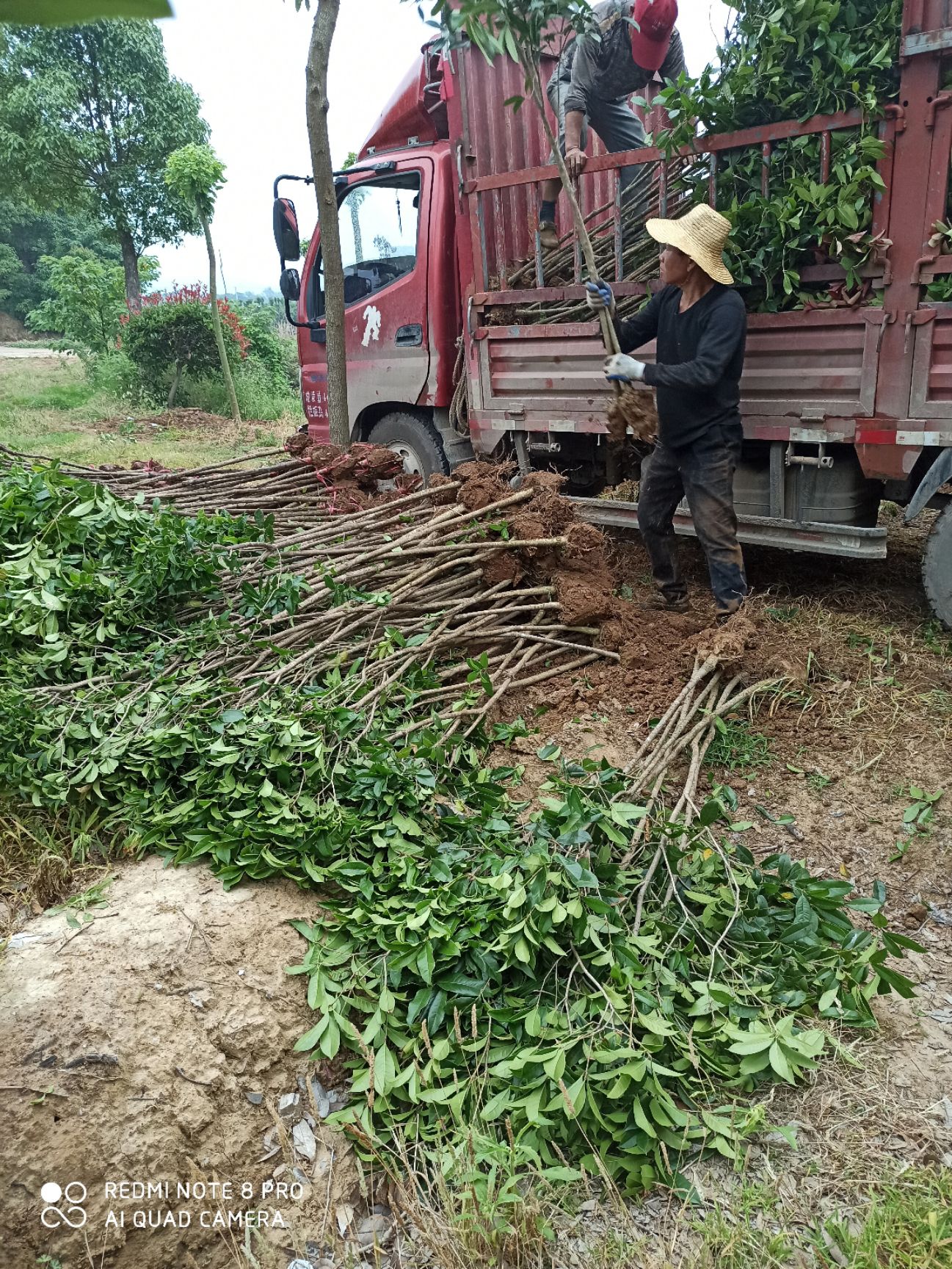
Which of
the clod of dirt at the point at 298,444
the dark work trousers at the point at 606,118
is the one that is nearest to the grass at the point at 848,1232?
the clod of dirt at the point at 298,444

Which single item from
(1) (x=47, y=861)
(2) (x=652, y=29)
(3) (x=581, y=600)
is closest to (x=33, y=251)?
(2) (x=652, y=29)

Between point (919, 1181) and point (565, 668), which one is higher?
point (565, 668)

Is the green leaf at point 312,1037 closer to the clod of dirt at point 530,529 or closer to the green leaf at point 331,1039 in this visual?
the green leaf at point 331,1039

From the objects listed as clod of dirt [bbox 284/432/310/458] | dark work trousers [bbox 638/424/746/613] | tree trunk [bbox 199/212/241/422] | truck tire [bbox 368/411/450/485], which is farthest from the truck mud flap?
tree trunk [bbox 199/212/241/422]

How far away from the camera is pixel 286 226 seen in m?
6.72

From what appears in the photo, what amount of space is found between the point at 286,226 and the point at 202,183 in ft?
27.0

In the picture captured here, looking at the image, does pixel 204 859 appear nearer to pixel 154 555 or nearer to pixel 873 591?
pixel 154 555

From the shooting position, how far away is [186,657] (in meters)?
3.81

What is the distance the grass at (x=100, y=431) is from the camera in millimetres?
11742

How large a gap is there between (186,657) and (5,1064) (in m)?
1.78

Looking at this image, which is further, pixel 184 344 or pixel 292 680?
pixel 184 344

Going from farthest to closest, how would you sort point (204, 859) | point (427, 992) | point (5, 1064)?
1. point (204, 859)
2. point (427, 992)
3. point (5, 1064)

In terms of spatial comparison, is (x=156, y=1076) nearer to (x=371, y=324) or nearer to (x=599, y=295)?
(x=599, y=295)

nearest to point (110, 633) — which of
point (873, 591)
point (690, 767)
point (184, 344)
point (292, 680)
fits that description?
point (292, 680)
